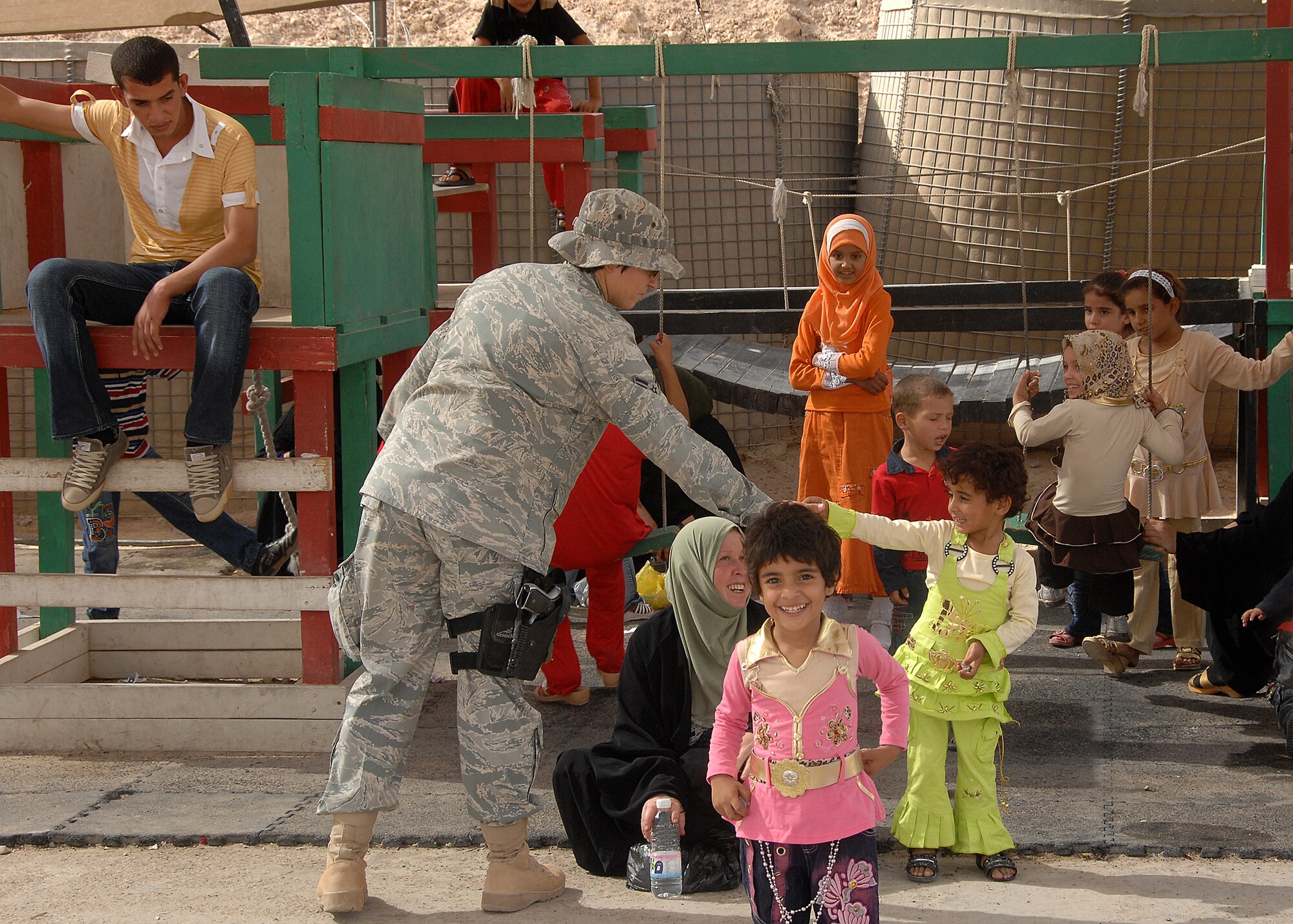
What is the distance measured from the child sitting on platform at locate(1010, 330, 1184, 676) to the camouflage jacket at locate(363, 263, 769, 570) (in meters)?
1.77

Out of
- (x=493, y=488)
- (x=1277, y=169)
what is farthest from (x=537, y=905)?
(x=1277, y=169)

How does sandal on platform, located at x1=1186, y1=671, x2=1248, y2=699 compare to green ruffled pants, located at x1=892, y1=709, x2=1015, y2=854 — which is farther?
sandal on platform, located at x1=1186, y1=671, x2=1248, y2=699

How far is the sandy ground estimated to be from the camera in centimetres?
321

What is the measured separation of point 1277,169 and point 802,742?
12.4ft

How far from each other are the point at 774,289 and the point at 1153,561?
7.84 ft

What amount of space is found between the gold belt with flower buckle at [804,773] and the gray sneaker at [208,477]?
2.19 metres

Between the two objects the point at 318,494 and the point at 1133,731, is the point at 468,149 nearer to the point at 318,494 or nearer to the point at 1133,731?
the point at 318,494

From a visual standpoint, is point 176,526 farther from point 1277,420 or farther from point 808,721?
point 1277,420

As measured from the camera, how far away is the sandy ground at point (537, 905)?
3.21m

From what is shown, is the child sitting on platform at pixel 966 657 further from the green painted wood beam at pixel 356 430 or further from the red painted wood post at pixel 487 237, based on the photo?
the red painted wood post at pixel 487 237

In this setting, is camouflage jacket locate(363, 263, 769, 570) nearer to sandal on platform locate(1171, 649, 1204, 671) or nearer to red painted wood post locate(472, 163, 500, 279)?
sandal on platform locate(1171, 649, 1204, 671)

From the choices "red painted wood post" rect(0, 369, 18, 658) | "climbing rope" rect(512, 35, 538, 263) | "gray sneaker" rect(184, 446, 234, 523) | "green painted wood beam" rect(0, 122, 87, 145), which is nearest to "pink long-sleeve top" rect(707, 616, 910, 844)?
"gray sneaker" rect(184, 446, 234, 523)

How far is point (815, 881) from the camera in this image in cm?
275

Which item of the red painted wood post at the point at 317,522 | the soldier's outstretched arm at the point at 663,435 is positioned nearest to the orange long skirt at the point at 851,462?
the red painted wood post at the point at 317,522
